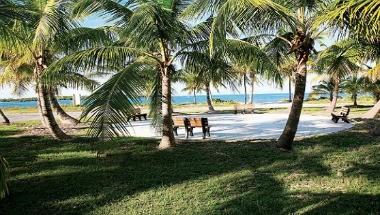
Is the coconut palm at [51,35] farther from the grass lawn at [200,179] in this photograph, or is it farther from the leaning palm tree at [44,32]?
the grass lawn at [200,179]

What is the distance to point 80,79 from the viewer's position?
1484 cm

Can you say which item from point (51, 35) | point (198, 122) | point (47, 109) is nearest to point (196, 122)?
point (198, 122)

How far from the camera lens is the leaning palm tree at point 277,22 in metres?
7.41

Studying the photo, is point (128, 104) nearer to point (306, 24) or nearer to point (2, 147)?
point (306, 24)

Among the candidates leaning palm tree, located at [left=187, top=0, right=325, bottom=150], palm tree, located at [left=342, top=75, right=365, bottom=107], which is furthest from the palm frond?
palm tree, located at [left=342, top=75, right=365, bottom=107]

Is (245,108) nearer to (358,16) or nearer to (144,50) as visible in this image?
(144,50)

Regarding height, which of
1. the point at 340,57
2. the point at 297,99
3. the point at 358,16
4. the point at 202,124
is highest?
the point at 340,57

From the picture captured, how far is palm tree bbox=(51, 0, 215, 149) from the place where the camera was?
870 centimetres

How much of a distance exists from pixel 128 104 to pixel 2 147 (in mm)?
8009

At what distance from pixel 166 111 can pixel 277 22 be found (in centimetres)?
398

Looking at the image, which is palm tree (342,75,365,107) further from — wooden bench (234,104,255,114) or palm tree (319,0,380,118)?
palm tree (319,0,380,118)

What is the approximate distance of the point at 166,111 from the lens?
1209cm

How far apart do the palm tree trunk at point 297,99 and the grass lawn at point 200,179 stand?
39 cm

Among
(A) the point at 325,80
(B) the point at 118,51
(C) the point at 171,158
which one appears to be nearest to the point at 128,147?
(C) the point at 171,158
